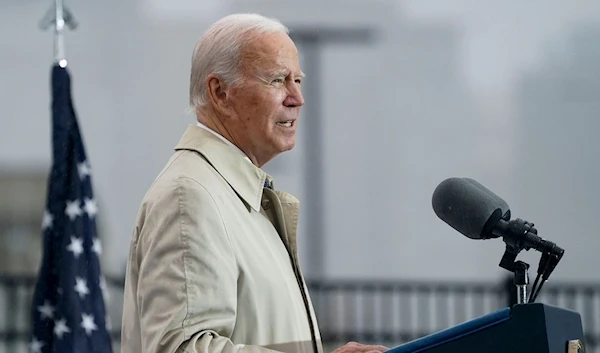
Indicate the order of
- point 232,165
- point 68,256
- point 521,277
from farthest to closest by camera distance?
point 68,256 → point 232,165 → point 521,277

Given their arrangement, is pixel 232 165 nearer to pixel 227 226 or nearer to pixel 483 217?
pixel 227 226

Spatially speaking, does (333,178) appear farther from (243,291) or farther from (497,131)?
(243,291)

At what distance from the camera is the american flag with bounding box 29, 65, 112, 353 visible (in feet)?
9.34

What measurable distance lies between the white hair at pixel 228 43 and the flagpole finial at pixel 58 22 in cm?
160

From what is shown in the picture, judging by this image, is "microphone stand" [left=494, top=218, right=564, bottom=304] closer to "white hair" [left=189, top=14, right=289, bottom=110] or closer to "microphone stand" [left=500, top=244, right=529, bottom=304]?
"microphone stand" [left=500, top=244, right=529, bottom=304]

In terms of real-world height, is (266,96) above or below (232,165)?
above

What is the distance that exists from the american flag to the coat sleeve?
1.54m

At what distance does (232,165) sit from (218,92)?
0.14 meters

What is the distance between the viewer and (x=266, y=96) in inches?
61.5

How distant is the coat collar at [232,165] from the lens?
1.50m

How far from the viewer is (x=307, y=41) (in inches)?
137

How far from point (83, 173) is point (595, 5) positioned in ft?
6.39

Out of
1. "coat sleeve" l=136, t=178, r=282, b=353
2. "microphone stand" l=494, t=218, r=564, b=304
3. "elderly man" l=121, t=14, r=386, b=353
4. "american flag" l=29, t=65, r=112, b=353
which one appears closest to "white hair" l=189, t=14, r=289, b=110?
"elderly man" l=121, t=14, r=386, b=353

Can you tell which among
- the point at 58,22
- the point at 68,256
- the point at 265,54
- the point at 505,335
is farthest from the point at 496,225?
the point at 58,22
